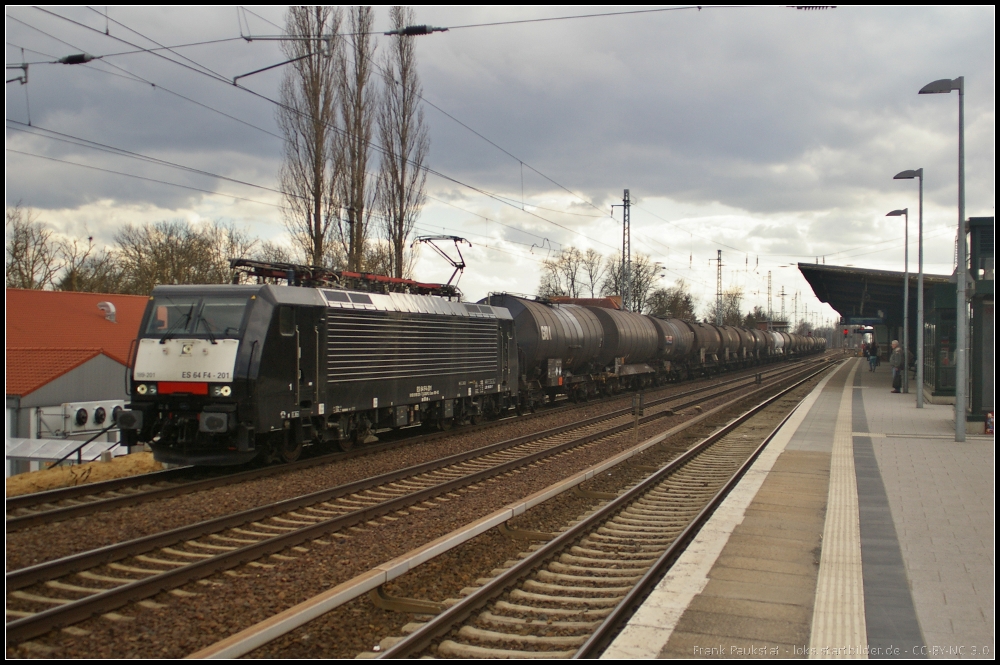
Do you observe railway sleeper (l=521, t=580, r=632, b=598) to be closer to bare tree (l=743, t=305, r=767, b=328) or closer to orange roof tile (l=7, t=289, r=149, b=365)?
orange roof tile (l=7, t=289, r=149, b=365)

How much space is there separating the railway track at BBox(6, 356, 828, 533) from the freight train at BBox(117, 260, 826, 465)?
13.4 inches

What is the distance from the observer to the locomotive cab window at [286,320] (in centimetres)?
1168

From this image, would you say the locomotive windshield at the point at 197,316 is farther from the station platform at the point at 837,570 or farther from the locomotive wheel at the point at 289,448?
the station platform at the point at 837,570

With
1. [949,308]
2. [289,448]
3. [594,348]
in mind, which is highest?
[949,308]

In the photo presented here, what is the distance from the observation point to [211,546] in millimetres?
7871

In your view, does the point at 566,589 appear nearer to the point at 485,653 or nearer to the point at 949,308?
the point at 485,653

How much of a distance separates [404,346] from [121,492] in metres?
6.23

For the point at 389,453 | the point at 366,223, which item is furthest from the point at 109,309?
the point at 389,453

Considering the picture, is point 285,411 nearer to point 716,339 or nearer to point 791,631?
point 791,631

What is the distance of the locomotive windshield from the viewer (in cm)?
1138

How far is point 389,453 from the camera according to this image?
14305 mm

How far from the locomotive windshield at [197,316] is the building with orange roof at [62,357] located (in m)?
14.7

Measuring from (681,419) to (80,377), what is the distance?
2019 cm

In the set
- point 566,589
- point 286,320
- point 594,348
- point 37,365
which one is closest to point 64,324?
point 37,365
